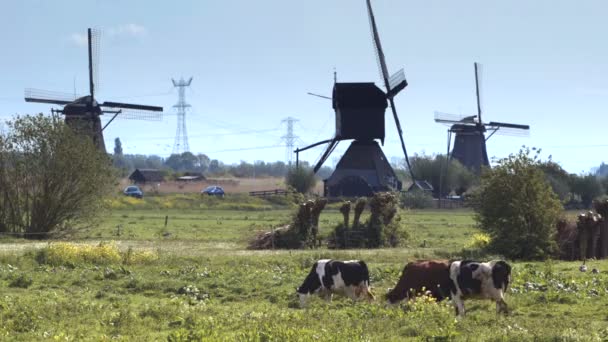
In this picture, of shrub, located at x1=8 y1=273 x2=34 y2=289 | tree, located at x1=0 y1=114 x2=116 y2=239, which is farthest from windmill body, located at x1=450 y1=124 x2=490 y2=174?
shrub, located at x1=8 y1=273 x2=34 y2=289

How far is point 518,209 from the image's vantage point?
38344mm

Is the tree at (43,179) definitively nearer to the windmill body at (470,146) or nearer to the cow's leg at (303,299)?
the cow's leg at (303,299)

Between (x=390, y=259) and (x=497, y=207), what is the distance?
304 inches

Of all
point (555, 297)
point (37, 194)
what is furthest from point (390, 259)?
point (37, 194)

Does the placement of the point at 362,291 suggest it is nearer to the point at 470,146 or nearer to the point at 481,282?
the point at 481,282

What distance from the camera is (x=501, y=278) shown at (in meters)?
19.2

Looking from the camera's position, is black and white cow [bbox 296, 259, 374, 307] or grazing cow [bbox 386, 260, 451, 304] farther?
black and white cow [bbox 296, 259, 374, 307]

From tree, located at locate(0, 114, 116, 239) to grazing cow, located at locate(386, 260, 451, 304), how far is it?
32.2 meters

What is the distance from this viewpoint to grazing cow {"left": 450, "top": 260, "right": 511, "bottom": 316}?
19203 mm

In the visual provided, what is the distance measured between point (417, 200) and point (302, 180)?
20.5 metres

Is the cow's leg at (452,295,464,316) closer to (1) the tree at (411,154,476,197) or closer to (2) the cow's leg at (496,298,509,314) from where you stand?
(2) the cow's leg at (496,298,509,314)

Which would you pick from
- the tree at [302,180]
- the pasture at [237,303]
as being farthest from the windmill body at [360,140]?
the pasture at [237,303]

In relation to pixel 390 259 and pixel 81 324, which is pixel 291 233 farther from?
pixel 81 324

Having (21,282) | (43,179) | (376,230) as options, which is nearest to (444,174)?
(376,230)
